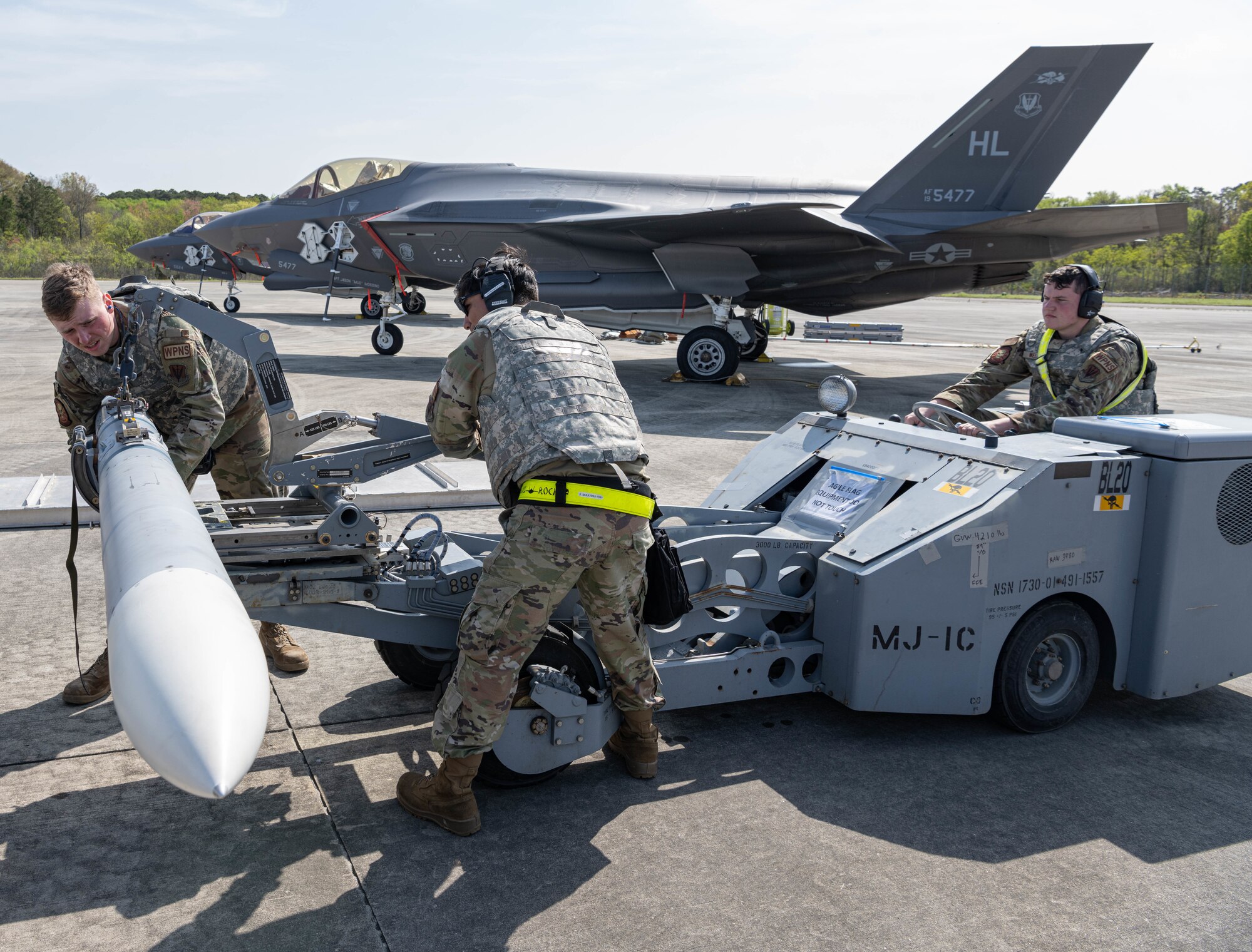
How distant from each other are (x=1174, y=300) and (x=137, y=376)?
75.4 m

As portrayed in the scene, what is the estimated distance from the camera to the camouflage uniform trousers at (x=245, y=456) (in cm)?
524

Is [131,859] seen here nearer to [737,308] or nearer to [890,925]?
[890,925]

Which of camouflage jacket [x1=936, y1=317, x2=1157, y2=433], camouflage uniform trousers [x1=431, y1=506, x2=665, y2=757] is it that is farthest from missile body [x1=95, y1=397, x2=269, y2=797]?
camouflage jacket [x1=936, y1=317, x2=1157, y2=433]

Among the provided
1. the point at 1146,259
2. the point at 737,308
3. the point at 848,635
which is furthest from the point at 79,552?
the point at 1146,259

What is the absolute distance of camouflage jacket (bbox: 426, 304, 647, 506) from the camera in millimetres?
3354

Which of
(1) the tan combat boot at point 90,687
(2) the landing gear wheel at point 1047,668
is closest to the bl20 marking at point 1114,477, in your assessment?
(2) the landing gear wheel at point 1047,668

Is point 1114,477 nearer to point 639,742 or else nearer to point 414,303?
point 639,742

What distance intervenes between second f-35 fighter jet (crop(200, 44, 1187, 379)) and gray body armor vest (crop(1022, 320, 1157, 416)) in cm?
941

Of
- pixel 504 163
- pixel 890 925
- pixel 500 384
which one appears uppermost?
pixel 504 163

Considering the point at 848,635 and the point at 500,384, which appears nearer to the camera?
the point at 500,384

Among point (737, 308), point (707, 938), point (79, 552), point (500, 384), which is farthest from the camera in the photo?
point (737, 308)

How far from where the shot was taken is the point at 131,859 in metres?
3.24

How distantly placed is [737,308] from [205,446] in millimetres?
13049

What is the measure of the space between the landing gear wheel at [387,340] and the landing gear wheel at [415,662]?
15066mm
